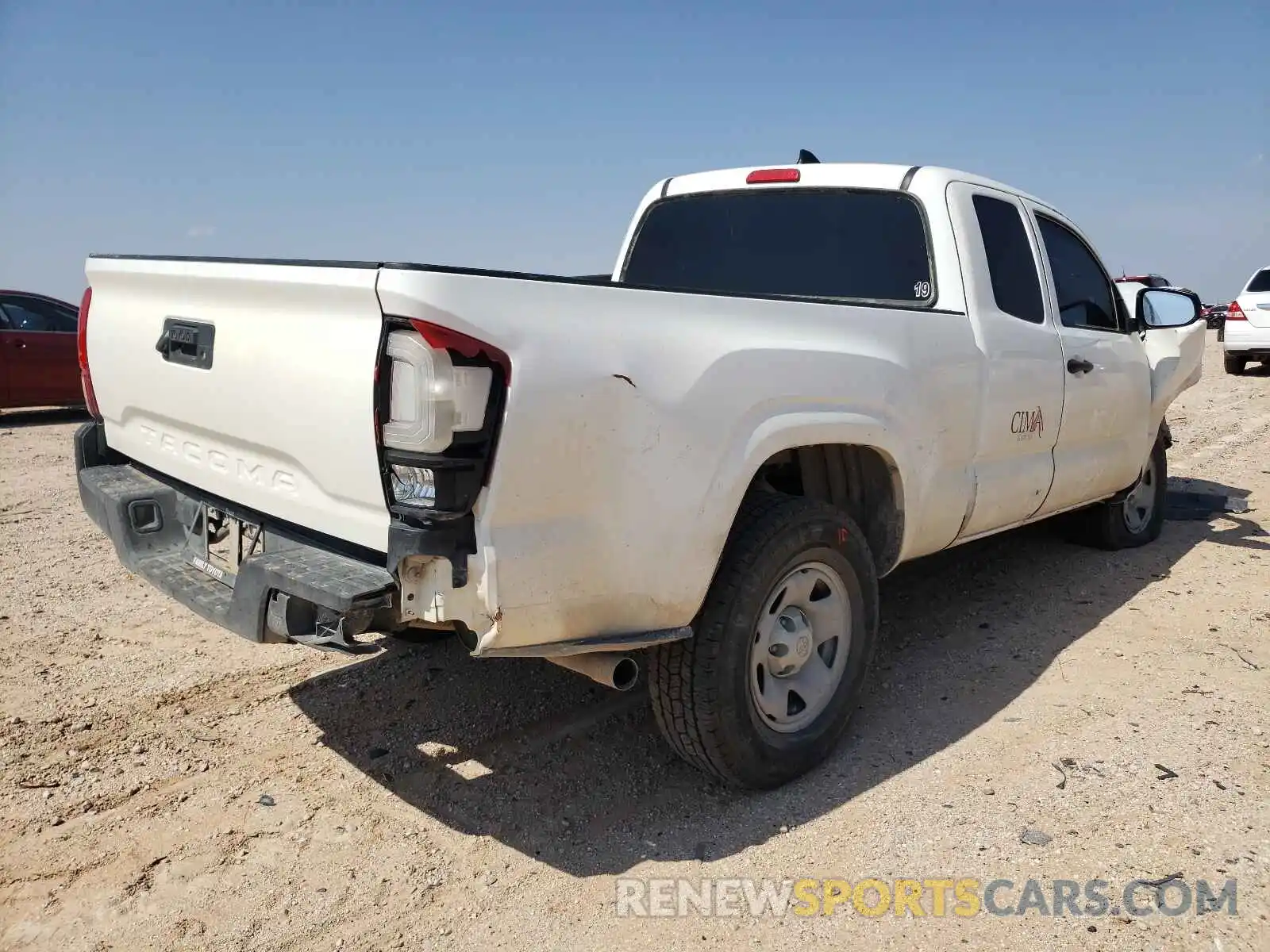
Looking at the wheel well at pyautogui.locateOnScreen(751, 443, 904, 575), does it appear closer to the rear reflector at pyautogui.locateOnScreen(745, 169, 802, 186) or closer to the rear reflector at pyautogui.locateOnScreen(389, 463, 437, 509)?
the rear reflector at pyautogui.locateOnScreen(745, 169, 802, 186)

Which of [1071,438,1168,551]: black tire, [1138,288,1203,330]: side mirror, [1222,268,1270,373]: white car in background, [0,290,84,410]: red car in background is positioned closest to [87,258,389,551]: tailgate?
[1138,288,1203,330]: side mirror

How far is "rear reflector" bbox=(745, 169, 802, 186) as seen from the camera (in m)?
4.17

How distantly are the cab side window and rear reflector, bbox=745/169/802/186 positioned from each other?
1.27 metres

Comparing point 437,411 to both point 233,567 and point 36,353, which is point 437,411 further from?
point 36,353

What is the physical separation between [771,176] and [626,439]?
2248 mm

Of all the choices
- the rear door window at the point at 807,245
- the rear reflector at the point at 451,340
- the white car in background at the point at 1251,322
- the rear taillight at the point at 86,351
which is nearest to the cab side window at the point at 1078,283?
the rear door window at the point at 807,245

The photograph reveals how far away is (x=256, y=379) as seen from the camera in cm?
262

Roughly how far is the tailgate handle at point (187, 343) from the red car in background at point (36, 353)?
31.5 feet

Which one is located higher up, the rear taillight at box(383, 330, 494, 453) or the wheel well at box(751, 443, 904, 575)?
the rear taillight at box(383, 330, 494, 453)

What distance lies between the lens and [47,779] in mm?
3133

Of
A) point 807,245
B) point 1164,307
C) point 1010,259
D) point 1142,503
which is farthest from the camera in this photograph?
point 1142,503

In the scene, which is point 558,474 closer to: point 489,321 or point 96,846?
point 489,321

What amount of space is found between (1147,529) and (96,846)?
228 inches

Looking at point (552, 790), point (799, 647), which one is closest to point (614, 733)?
point (552, 790)
